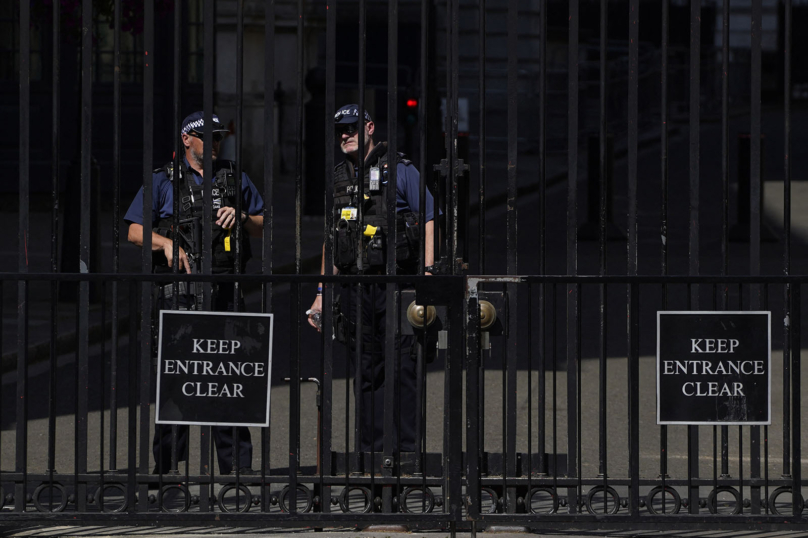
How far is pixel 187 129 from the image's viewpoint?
6.55m

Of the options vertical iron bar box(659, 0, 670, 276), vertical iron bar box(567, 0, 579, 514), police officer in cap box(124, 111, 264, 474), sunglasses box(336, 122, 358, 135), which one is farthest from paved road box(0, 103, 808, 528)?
sunglasses box(336, 122, 358, 135)

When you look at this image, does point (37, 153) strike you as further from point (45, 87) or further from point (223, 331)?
point (223, 331)

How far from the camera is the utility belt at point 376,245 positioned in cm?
625

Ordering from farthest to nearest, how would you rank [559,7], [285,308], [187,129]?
[559,7], [285,308], [187,129]

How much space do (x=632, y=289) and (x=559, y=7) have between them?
33050 mm

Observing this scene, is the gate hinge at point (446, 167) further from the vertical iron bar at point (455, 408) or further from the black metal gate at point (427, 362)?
the vertical iron bar at point (455, 408)

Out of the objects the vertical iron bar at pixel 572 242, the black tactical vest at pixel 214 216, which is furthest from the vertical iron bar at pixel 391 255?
the black tactical vest at pixel 214 216

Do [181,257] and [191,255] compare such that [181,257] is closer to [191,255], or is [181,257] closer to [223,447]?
[191,255]

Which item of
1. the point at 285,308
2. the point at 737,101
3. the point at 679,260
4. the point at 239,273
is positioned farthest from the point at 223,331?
the point at 737,101

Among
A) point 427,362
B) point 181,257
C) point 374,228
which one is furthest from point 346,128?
point 427,362

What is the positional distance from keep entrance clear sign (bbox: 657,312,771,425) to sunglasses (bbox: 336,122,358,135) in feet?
7.20

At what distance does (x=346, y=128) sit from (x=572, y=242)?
6.06 feet

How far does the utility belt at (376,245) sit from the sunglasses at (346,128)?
1.49 feet

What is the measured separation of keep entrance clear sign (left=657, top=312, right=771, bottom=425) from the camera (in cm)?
488
